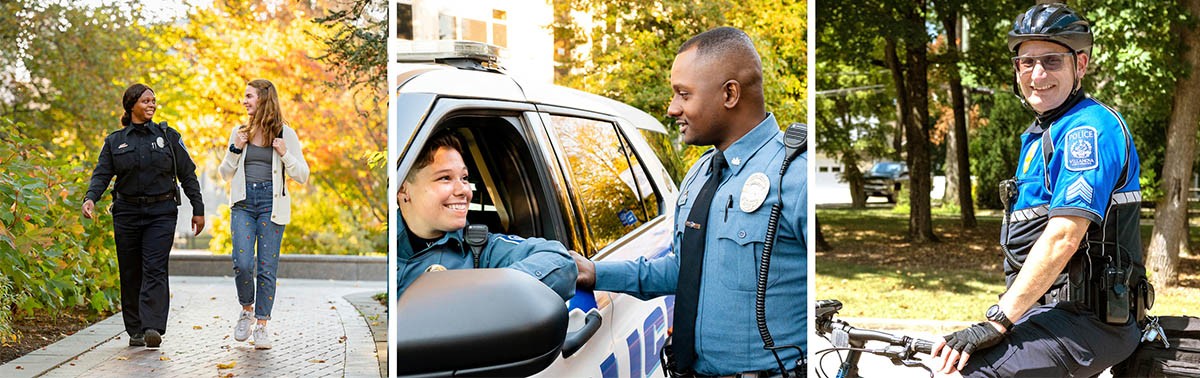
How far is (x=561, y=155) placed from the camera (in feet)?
8.59

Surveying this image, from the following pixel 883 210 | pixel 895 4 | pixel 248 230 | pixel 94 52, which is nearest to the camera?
pixel 248 230

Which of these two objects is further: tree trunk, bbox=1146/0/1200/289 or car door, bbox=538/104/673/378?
tree trunk, bbox=1146/0/1200/289

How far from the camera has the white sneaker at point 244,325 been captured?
565 cm

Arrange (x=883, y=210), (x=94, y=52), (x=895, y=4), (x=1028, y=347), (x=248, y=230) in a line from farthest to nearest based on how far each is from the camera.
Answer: (x=883, y=210) → (x=895, y=4) → (x=94, y=52) → (x=248, y=230) → (x=1028, y=347)

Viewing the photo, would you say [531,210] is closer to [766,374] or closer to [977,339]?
[766,374]

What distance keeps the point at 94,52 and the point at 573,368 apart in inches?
301

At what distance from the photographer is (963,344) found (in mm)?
2512

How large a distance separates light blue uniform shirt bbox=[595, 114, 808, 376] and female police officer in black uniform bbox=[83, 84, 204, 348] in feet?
11.2

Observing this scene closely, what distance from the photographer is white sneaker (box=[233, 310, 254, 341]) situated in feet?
18.5

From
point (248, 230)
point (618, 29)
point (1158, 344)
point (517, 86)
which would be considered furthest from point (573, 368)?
point (248, 230)

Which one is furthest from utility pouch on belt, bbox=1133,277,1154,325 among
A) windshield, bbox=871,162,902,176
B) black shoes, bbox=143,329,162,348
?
windshield, bbox=871,162,902,176

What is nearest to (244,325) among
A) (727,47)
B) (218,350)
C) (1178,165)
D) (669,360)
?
(218,350)

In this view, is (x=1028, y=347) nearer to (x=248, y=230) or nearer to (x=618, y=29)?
(x=618, y=29)

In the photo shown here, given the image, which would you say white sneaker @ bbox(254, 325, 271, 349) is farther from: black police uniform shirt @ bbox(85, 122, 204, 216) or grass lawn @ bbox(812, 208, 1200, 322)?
grass lawn @ bbox(812, 208, 1200, 322)
